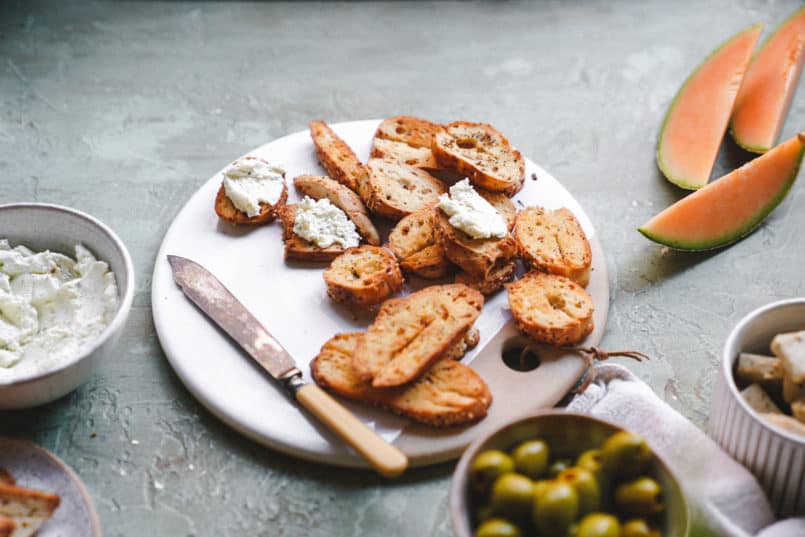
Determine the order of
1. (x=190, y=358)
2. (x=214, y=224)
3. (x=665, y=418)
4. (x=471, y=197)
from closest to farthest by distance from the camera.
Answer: (x=665, y=418)
(x=190, y=358)
(x=471, y=197)
(x=214, y=224)

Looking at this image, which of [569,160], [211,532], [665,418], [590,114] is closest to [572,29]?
[590,114]

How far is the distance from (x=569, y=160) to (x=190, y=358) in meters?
1.43

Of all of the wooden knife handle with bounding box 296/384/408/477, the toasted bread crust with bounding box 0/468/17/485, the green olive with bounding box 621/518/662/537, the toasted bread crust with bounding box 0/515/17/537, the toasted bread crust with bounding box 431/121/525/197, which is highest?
the toasted bread crust with bounding box 431/121/525/197

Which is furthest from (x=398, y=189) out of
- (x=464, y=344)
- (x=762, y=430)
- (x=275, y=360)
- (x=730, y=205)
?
(x=762, y=430)

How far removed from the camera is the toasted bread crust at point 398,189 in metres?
2.45

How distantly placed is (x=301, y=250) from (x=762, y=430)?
1.24 meters

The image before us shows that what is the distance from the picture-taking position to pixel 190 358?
7.00ft

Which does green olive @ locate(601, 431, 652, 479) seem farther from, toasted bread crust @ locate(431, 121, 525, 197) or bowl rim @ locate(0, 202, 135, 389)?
bowl rim @ locate(0, 202, 135, 389)

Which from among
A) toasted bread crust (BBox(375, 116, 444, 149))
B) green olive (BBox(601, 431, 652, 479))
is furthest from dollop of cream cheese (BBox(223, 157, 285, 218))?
green olive (BBox(601, 431, 652, 479))

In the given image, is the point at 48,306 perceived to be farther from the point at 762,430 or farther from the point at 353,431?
the point at 762,430

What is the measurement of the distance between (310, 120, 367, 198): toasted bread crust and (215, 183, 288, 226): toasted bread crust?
0.18 meters

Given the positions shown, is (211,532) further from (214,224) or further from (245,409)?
(214,224)

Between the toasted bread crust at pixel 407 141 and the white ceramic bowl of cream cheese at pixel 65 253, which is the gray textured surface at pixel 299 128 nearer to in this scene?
the white ceramic bowl of cream cheese at pixel 65 253

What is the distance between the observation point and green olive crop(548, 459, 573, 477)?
5.54 ft
